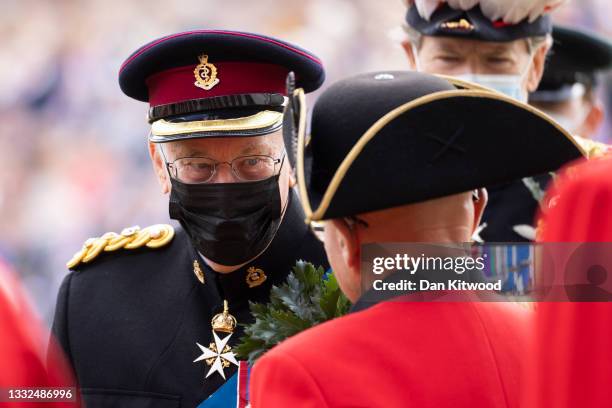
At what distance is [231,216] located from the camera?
3686 millimetres

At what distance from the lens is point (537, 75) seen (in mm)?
5055

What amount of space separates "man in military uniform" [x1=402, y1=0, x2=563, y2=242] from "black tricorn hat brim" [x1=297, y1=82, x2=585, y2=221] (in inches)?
85.7

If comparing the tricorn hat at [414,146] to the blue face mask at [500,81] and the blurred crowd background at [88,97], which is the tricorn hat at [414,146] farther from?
the blurred crowd background at [88,97]

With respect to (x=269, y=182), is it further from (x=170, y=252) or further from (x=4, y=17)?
(x=4, y=17)

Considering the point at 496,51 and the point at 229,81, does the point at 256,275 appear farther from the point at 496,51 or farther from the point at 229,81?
the point at 496,51

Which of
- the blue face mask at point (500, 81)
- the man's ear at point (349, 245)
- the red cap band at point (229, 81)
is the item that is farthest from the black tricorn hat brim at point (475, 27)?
the man's ear at point (349, 245)

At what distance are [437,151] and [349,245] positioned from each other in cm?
29

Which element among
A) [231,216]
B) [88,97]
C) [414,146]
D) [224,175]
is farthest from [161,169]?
[88,97]

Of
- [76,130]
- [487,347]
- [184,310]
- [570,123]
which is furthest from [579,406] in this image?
[76,130]

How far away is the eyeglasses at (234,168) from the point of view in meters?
3.79

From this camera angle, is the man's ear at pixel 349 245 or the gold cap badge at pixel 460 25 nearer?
the man's ear at pixel 349 245

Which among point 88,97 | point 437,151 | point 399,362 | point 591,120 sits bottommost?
point 88,97

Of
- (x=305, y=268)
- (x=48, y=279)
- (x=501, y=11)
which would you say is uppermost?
(x=501, y=11)

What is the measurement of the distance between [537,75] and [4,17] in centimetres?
698
